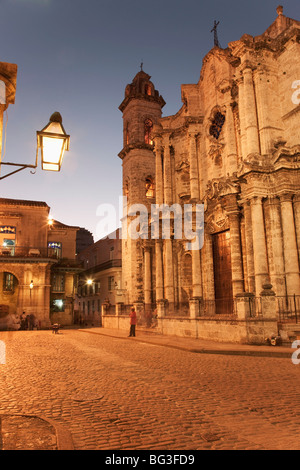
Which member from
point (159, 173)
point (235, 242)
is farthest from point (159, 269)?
point (235, 242)

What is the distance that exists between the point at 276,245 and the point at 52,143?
13.6m

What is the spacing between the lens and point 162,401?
596cm


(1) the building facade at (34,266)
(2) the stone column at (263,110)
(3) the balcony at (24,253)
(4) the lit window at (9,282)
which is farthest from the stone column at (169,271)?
(4) the lit window at (9,282)

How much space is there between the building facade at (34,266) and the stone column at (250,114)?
74.2ft

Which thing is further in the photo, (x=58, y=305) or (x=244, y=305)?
(x=58, y=305)

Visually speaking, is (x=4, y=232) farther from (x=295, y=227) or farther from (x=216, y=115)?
(x=295, y=227)

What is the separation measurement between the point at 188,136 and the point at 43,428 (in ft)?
74.2

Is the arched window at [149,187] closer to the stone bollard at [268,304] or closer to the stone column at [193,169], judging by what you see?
the stone column at [193,169]

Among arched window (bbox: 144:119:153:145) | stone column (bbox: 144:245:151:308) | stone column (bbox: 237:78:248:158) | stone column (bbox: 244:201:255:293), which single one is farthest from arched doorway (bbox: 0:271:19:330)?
stone column (bbox: 237:78:248:158)

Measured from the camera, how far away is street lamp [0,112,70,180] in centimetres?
516

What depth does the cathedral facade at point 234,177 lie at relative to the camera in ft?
54.4

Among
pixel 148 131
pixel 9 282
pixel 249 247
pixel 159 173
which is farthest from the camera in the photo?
pixel 148 131

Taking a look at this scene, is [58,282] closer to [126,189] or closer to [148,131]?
[126,189]

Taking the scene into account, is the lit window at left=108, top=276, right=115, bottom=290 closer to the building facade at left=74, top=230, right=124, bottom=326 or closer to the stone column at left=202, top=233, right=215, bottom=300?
the building facade at left=74, top=230, right=124, bottom=326
